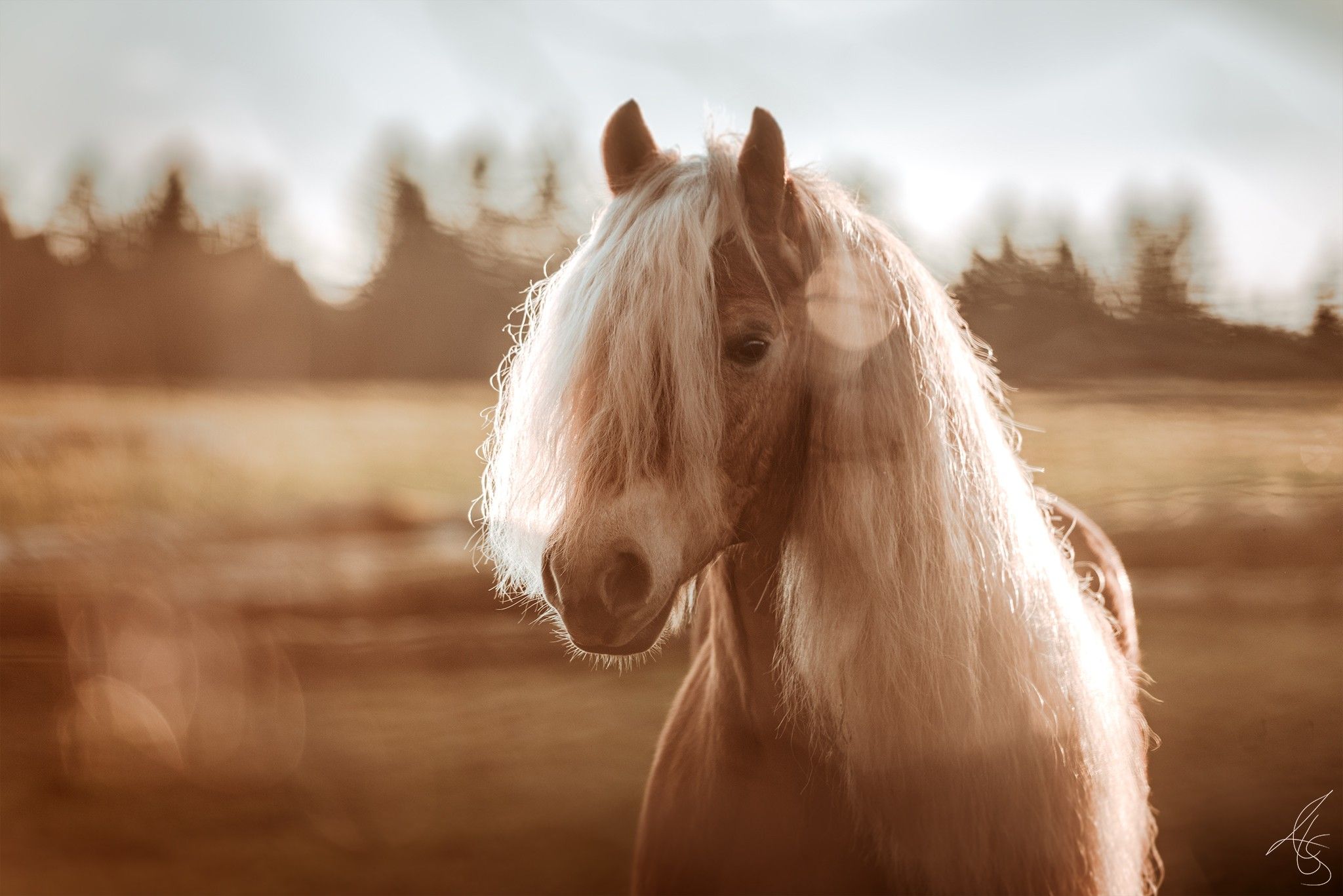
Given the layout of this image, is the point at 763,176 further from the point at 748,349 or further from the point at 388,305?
the point at 388,305

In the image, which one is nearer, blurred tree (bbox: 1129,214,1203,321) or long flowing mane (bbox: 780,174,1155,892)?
long flowing mane (bbox: 780,174,1155,892)

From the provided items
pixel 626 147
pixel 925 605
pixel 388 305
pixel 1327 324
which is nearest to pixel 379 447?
pixel 388 305

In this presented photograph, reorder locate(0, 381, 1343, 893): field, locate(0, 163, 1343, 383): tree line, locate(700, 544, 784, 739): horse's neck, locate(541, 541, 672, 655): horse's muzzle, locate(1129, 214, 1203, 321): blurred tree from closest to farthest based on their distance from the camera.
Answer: locate(541, 541, 672, 655): horse's muzzle
locate(700, 544, 784, 739): horse's neck
locate(1129, 214, 1203, 321): blurred tree
locate(0, 163, 1343, 383): tree line
locate(0, 381, 1343, 893): field

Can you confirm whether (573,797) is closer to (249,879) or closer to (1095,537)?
(249,879)

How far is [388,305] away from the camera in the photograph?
2.38 meters

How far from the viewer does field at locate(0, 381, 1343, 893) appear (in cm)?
203

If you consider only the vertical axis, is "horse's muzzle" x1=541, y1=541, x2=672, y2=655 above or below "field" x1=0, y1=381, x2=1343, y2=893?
above

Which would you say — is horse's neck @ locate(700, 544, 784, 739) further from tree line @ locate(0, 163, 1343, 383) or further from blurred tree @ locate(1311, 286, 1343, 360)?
blurred tree @ locate(1311, 286, 1343, 360)

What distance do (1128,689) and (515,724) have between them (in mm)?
2102

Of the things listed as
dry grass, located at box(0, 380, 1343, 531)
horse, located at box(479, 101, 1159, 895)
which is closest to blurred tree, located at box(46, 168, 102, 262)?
dry grass, located at box(0, 380, 1343, 531)

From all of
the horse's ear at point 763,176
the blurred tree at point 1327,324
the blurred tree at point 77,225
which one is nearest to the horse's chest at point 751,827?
the horse's ear at point 763,176

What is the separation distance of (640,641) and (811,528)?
0.76 ft

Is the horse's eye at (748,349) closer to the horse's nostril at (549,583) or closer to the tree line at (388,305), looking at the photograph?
the horse's nostril at (549,583)
